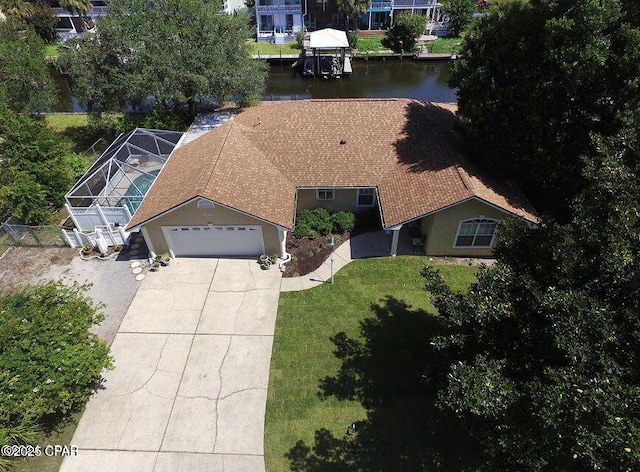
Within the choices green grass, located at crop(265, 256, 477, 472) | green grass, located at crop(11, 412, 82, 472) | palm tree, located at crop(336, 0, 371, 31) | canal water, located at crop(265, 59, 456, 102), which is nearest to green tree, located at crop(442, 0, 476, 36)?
canal water, located at crop(265, 59, 456, 102)

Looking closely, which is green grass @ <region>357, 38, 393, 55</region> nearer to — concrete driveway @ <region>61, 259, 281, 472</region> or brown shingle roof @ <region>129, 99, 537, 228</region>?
brown shingle roof @ <region>129, 99, 537, 228</region>

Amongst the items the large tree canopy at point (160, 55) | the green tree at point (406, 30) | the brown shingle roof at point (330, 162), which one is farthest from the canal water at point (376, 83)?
the brown shingle roof at point (330, 162)

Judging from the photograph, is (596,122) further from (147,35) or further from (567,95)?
(147,35)

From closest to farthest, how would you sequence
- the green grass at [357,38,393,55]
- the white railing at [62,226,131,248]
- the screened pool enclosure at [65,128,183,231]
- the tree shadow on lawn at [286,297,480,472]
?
the tree shadow on lawn at [286,297,480,472]
the white railing at [62,226,131,248]
the screened pool enclosure at [65,128,183,231]
the green grass at [357,38,393,55]

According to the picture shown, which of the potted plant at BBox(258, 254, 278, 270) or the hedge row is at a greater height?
the hedge row

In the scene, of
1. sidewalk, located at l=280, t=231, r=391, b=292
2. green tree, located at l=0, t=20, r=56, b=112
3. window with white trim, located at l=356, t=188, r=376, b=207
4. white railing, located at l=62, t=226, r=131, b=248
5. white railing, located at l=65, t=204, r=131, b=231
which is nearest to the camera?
sidewalk, located at l=280, t=231, r=391, b=292

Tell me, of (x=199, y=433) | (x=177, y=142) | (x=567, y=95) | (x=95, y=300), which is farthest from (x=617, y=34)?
(x=95, y=300)

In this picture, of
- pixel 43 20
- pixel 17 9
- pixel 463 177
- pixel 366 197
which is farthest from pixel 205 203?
pixel 43 20
